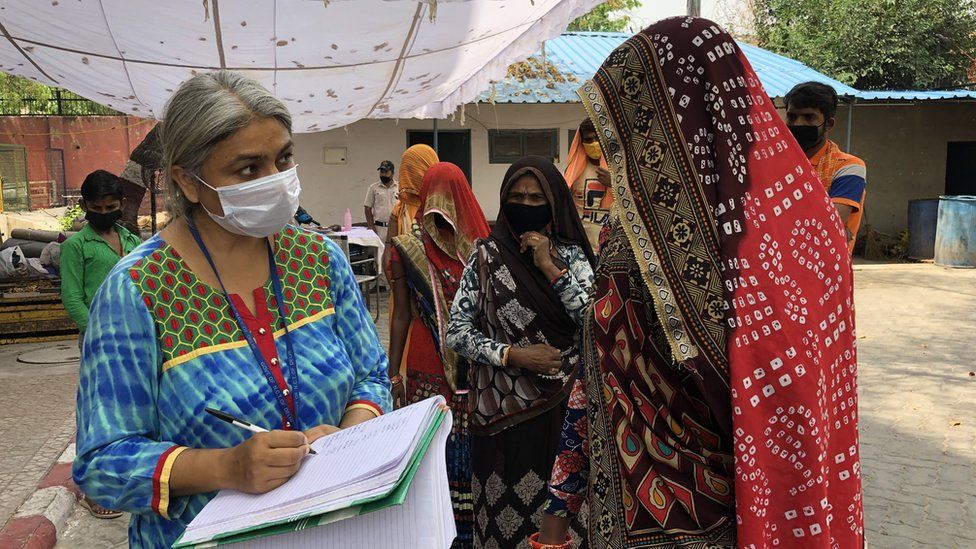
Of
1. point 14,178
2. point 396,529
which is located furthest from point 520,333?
point 14,178

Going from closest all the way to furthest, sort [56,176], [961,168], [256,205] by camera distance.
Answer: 1. [256,205]
2. [961,168]
3. [56,176]

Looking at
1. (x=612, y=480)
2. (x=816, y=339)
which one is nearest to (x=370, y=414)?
(x=612, y=480)

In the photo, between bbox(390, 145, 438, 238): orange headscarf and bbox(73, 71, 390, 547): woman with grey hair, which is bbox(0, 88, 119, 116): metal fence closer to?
bbox(390, 145, 438, 238): orange headscarf

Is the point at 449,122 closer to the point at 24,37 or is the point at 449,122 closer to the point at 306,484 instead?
the point at 24,37

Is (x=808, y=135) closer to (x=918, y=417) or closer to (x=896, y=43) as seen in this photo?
(x=918, y=417)

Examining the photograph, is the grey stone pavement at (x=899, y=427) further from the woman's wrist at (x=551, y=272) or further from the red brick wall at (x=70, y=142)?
the red brick wall at (x=70, y=142)

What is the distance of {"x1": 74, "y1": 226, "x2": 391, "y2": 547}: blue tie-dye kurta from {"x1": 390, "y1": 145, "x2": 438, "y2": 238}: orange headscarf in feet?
12.8

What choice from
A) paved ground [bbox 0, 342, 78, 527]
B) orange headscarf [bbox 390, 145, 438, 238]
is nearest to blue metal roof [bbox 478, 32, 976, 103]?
orange headscarf [bbox 390, 145, 438, 238]

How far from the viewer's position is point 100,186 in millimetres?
4867

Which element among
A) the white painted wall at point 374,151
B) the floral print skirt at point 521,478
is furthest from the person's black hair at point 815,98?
the white painted wall at point 374,151

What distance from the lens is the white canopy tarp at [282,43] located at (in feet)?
13.4

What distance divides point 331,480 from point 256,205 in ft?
2.03

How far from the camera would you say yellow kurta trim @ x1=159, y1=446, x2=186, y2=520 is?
150cm

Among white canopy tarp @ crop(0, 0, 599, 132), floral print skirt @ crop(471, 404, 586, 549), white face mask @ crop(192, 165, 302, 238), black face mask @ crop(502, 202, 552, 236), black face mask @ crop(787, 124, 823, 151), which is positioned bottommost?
floral print skirt @ crop(471, 404, 586, 549)
